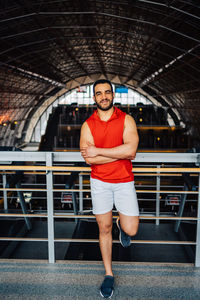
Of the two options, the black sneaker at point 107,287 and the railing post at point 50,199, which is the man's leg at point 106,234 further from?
the railing post at point 50,199

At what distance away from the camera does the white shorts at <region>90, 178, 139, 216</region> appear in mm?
2145

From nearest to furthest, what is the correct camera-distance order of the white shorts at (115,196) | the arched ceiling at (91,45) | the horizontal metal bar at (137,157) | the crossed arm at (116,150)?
A: the crossed arm at (116,150), the white shorts at (115,196), the horizontal metal bar at (137,157), the arched ceiling at (91,45)

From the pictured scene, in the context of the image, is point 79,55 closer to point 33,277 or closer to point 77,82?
point 77,82

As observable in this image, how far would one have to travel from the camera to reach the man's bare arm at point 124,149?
79.9 inches

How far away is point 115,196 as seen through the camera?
2191 millimetres

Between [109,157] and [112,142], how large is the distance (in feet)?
0.46

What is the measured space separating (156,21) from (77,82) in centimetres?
3007

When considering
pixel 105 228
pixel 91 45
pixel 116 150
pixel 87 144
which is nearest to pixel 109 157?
pixel 116 150

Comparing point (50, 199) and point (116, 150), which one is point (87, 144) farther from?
point (50, 199)

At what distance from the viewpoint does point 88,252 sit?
3.56 m

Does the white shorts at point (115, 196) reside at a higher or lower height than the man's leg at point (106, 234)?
higher

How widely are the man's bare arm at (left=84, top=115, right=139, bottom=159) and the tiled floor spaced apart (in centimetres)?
110

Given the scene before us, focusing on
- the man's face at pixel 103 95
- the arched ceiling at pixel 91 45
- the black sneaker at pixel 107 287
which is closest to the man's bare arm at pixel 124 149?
the man's face at pixel 103 95

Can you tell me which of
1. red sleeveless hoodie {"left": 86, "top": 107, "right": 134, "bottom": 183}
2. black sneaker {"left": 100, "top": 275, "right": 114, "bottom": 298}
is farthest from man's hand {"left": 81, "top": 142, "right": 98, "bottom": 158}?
black sneaker {"left": 100, "top": 275, "right": 114, "bottom": 298}
